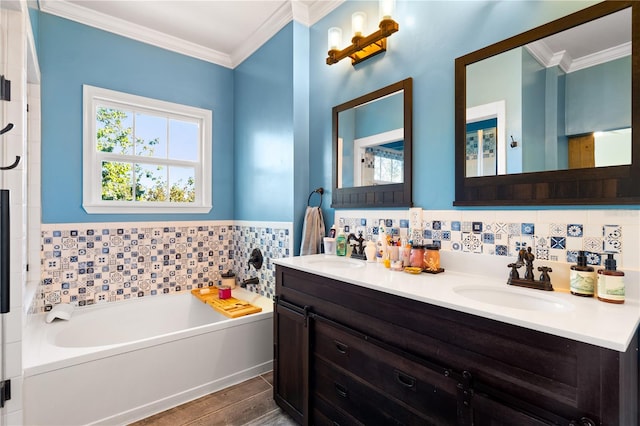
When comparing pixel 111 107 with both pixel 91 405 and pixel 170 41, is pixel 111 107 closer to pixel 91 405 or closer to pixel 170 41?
pixel 170 41

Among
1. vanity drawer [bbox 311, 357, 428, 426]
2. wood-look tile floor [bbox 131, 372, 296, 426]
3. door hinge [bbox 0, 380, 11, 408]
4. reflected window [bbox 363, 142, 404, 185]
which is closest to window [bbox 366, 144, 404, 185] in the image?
reflected window [bbox 363, 142, 404, 185]

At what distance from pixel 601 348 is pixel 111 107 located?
3419mm

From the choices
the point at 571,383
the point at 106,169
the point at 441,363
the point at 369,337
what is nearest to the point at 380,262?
the point at 369,337

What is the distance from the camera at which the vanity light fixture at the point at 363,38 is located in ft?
5.90

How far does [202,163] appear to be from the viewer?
3191 millimetres

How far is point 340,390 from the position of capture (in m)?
1.52

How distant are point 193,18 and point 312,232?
2073 mm

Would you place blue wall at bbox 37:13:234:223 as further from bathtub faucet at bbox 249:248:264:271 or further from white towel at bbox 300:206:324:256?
white towel at bbox 300:206:324:256

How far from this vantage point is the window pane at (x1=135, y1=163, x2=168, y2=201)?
9.48ft

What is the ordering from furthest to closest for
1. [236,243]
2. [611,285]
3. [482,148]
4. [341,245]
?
1. [236,243]
2. [341,245]
3. [482,148]
4. [611,285]

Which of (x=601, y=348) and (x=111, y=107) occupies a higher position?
(x=111, y=107)

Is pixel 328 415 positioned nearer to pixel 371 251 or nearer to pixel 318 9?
pixel 371 251

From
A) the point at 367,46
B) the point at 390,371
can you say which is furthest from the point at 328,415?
the point at 367,46

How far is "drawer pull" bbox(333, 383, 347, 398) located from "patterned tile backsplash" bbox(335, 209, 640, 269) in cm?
86
